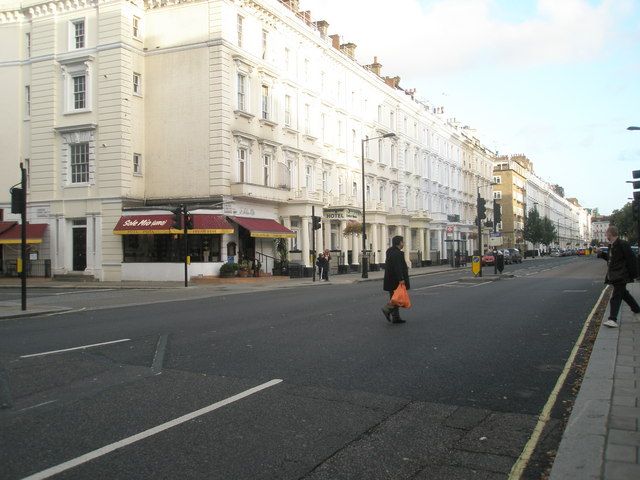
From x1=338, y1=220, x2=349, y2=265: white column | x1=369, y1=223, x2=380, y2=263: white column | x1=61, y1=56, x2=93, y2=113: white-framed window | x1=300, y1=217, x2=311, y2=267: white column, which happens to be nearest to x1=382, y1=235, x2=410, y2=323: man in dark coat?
x1=300, y1=217, x2=311, y2=267: white column

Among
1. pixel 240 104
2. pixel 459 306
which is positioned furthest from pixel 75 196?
pixel 459 306

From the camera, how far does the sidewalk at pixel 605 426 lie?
3.63 m

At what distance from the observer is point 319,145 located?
38.2 metres

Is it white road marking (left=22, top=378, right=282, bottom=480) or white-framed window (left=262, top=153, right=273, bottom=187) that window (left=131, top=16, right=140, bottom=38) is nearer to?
white-framed window (left=262, top=153, right=273, bottom=187)

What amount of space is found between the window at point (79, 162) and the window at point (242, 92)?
8.89m

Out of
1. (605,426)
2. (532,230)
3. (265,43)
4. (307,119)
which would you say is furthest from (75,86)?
(532,230)

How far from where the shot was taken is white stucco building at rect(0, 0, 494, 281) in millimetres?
29375

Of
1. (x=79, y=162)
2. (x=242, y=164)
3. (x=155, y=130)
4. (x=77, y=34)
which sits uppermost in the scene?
(x=77, y=34)

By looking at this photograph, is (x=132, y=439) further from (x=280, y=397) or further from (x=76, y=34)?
(x=76, y=34)

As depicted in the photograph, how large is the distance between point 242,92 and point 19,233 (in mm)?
14905

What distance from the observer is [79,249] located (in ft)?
103

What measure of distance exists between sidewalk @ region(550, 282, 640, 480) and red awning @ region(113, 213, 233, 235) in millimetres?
22308

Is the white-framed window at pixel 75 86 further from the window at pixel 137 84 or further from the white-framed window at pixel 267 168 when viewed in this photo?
the white-framed window at pixel 267 168

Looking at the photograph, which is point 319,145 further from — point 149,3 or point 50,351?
point 50,351
